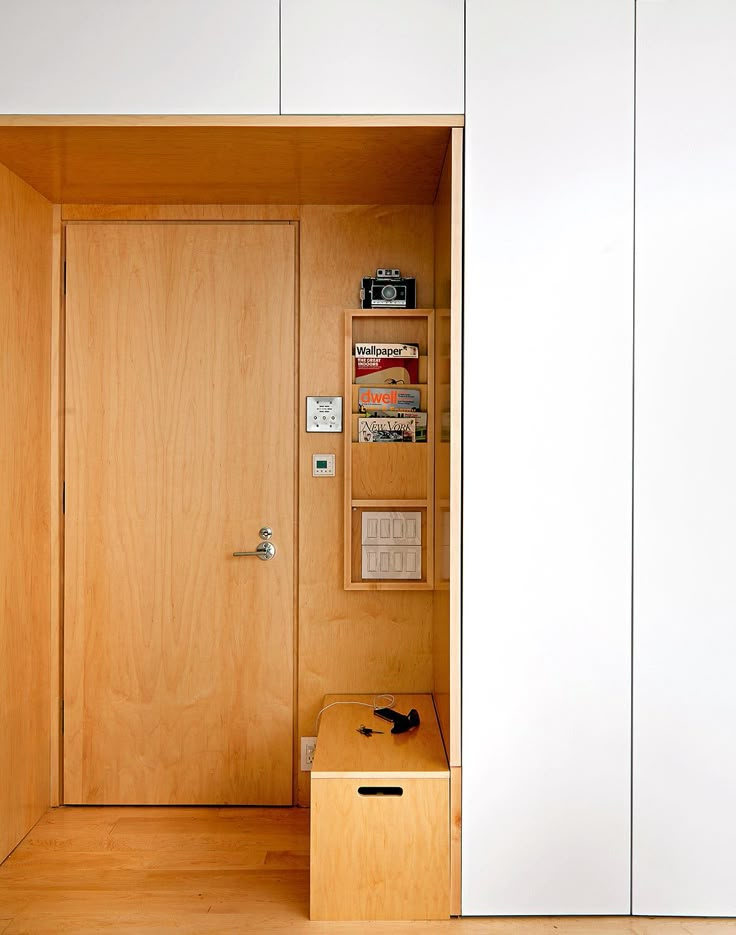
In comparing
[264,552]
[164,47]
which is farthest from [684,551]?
[164,47]

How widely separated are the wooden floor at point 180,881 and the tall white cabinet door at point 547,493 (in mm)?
220

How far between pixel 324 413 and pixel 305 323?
0.34 m

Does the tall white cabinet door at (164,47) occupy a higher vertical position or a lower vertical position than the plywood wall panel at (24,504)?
higher

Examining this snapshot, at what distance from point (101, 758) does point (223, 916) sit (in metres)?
0.89

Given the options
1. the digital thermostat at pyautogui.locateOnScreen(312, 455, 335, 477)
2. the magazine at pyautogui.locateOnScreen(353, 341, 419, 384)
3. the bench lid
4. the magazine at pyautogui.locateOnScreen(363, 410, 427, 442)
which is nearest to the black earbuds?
the bench lid

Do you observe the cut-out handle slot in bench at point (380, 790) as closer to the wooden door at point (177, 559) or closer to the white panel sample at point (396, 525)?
the wooden door at point (177, 559)

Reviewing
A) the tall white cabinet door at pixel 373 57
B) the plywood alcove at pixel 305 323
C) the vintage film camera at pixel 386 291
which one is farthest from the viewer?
the vintage film camera at pixel 386 291

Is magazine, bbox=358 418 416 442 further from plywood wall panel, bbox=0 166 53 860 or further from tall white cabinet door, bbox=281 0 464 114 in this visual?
plywood wall panel, bbox=0 166 53 860

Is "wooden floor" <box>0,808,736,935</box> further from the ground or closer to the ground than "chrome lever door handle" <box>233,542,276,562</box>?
closer to the ground

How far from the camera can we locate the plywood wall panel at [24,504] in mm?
2389

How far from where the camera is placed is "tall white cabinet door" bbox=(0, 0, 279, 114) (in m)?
2.03

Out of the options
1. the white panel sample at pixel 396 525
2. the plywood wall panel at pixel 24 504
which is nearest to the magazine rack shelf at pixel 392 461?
the white panel sample at pixel 396 525

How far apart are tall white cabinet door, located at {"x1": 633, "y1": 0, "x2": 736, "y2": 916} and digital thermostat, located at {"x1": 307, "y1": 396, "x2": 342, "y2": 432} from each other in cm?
109

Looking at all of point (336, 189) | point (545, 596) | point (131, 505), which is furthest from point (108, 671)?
point (336, 189)
